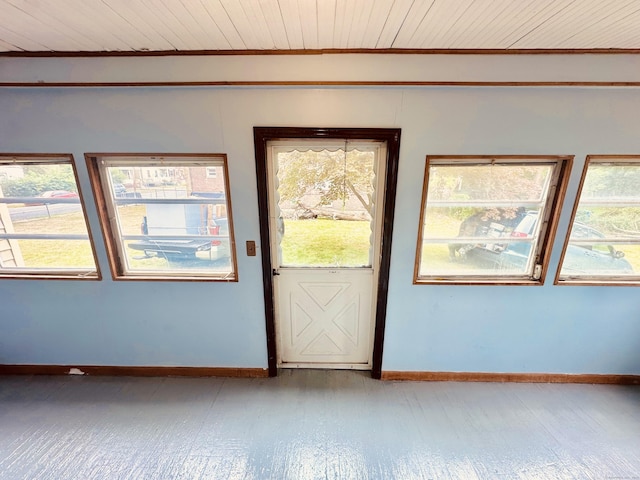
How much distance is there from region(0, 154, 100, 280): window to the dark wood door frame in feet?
4.16

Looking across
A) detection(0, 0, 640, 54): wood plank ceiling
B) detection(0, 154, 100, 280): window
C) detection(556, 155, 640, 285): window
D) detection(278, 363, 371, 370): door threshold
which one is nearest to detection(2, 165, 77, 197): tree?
detection(0, 154, 100, 280): window

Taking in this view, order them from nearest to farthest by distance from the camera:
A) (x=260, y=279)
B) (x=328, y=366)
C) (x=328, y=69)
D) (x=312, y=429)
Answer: (x=328, y=69), (x=312, y=429), (x=260, y=279), (x=328, y=366)

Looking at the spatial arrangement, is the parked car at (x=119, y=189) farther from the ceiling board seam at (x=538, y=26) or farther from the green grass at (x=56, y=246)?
the ceiling board seam at (x=538, y=26)

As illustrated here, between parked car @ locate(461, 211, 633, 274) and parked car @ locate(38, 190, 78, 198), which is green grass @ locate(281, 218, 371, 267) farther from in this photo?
parked car @ locate(38, 190, 78, 198)

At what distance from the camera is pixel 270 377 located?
2.13m

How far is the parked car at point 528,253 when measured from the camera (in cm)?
183

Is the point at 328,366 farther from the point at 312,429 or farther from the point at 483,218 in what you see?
the point at 483,218

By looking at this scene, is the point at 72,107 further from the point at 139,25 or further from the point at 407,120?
the point at 407,120

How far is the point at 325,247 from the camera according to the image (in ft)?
6.53

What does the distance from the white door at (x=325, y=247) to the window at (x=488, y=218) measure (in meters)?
0.38

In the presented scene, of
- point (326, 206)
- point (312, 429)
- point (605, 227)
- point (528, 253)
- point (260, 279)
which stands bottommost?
point (312, 429)

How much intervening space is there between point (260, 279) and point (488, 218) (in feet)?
5.59

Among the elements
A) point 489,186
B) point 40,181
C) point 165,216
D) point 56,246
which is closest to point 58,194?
point 40,181

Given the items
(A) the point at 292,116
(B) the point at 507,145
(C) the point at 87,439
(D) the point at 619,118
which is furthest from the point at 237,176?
(D) the point at 619,118
